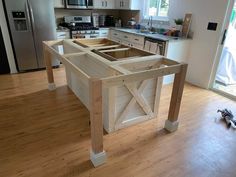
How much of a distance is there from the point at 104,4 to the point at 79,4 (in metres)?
0.73

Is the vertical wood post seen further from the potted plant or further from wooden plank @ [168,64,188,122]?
the potted plant

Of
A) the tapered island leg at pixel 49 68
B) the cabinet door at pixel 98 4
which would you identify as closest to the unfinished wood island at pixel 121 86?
the tapered island leg at pixel 49 68

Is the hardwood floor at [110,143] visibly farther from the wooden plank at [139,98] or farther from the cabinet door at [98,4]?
the cabinet door at [98,4]

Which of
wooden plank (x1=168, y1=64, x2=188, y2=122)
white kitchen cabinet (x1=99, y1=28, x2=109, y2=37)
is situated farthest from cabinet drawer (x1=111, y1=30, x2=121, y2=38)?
wooden plank (x1=168, y1=64, x2=188, y2=122)

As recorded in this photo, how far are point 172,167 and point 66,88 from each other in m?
2.35

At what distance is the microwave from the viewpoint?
14.6 feet

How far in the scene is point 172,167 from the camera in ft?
5.82

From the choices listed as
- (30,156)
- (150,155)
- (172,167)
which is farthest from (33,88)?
(172,167)

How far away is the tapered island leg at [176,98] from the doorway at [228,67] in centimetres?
167

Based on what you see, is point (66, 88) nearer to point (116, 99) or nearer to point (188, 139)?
point (116, 99)

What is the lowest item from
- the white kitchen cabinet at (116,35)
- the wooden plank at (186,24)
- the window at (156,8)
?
the white kitchen cabinet at (116,35)

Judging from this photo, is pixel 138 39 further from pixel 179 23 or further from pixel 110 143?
pixel 110 143

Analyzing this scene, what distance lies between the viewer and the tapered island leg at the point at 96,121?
1486mm

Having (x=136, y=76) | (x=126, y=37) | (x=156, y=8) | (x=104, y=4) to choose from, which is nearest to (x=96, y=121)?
(x=136, y=76)
